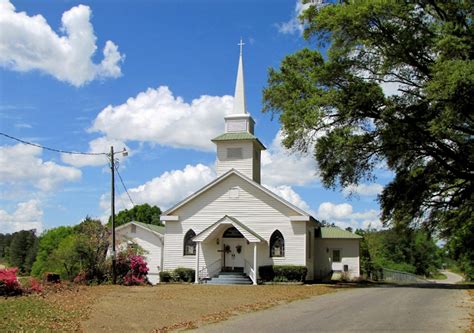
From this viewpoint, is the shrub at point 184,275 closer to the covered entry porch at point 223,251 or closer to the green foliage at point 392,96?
the covered entry porch at point 223,251

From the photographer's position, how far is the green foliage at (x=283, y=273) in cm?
3216

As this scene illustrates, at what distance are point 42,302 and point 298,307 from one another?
351 inches

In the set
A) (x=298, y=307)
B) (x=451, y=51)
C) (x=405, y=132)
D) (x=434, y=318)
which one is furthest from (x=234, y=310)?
(x=451, y=51)

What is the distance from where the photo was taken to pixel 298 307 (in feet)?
59.7

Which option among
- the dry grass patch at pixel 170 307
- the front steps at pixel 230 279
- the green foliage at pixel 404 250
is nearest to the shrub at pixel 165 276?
the front steps at pixel 230 279

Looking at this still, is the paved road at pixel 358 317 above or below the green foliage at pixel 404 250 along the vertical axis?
below

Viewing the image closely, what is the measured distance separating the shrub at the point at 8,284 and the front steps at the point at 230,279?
43.4ft

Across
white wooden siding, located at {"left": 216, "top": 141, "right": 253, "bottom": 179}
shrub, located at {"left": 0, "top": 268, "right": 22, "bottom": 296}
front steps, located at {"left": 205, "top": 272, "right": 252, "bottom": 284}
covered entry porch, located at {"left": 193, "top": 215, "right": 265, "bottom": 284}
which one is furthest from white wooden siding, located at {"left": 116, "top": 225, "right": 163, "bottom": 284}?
shrub, located at {"left": 0, "top": 268, "right": 22, "bottom": 296}

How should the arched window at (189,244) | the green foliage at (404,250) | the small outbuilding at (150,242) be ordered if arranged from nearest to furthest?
the arched window at (189,244), the small outbuilding at (150,242), the green foliage at (404,250)

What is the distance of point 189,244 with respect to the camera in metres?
35.2

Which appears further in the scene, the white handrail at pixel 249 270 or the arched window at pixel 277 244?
the arched window at pixel 277 244

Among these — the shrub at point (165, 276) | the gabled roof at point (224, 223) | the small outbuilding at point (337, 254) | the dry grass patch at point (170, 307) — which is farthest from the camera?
the small outbuilding at point (337, 254)

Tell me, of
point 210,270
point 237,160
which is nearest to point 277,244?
point 210,270

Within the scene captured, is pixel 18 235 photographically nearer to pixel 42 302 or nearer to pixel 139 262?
pixel 139 262
